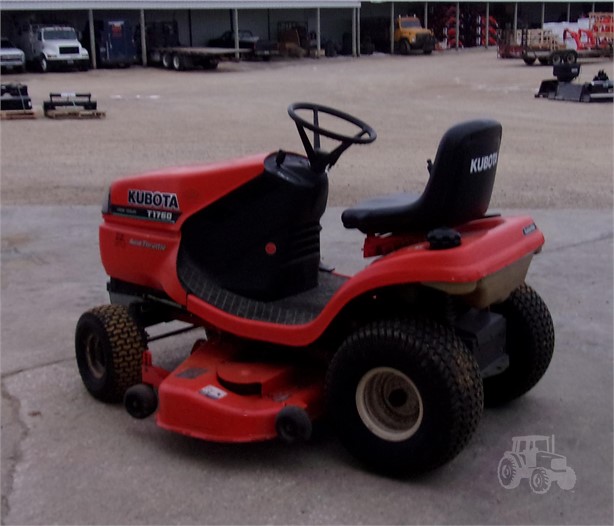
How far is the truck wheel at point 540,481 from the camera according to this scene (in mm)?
3596

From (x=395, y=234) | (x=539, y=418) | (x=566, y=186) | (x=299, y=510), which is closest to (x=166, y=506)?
(x=299, y=510)

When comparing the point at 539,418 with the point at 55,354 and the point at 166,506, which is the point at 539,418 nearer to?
the point at 166,506

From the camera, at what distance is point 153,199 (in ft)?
14.3

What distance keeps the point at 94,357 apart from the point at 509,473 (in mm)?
2159

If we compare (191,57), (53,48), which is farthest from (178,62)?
(53,48)

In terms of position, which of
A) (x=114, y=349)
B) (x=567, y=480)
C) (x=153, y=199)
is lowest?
(x=567, y=480)

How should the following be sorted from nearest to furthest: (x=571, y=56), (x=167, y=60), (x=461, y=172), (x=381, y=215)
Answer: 1. (x=461, y=172)
2. (x=381, y=215)
3. (x=571, y=56)
4. (x=167, y=60)

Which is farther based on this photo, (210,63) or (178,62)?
(210,63)

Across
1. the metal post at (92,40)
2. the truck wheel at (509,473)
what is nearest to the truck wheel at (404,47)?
the metal post at (92,40)

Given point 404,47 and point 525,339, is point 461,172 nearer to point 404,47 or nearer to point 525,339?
point 525,339

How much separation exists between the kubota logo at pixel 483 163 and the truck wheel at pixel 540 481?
128 centimetres

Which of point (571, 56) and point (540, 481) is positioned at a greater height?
point (571, 56)

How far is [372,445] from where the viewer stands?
364 cm

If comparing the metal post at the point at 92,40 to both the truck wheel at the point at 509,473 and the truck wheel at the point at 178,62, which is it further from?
the truck wheel at the point at 509,473
